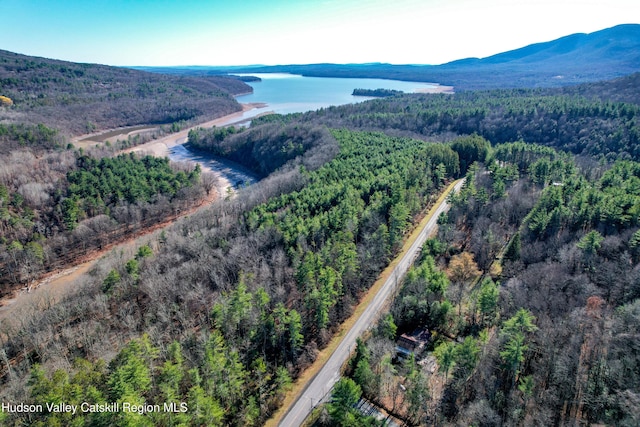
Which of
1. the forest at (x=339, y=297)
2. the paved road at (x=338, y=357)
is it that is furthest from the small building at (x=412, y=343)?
the paved road at (x=338, y=357)

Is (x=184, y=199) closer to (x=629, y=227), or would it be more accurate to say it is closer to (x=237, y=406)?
(x=237, y=406)

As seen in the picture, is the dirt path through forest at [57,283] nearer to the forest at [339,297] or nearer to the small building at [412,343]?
the forest at [339,297]

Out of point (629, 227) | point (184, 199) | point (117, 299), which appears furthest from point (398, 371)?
point (184, 199)

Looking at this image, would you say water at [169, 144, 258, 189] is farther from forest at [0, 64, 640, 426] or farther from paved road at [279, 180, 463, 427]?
paved road at [279, 180, 463, 427]

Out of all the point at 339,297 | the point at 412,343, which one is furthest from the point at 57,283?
the point at 412,343

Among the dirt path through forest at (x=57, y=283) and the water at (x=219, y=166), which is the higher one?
the water at (x=219, y=166)

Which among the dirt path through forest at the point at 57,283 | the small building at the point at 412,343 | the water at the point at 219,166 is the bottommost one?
the dirt path through forest at the point at 57,283
